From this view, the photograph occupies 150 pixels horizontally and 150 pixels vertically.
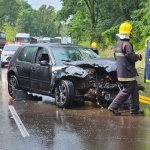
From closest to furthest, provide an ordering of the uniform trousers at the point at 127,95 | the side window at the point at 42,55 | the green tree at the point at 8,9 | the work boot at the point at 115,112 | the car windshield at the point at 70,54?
the uniform trousers at the point at 127,95, the work boot at the point at 115,112, the car windshield at the point at 70,54, the side window at the point at 42,55, the green tree at the point at 8,9

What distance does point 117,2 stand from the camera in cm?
3625

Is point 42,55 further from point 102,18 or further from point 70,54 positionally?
point 102,18

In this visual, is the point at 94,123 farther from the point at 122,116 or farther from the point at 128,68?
the point at 128,68

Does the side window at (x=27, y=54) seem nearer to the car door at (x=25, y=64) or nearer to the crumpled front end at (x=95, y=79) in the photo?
the car door at (x=25, y=64)

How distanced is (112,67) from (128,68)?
0.68 m

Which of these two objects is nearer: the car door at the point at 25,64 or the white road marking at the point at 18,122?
the white road marking at the point at 18,122

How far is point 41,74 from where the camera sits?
9844 mm

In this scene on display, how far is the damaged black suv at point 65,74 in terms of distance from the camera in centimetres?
884

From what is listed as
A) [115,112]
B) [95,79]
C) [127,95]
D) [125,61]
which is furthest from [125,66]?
[95,79]

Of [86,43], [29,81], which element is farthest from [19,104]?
[86,43]

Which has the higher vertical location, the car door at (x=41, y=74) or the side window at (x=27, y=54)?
the side window at (x=27, y=54)

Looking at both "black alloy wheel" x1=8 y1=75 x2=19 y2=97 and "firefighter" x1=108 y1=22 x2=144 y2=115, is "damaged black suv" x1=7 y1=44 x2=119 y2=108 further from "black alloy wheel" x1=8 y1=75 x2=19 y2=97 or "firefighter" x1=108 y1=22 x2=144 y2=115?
"firefighter" x1=108 y1=22 x2=144 y2=115

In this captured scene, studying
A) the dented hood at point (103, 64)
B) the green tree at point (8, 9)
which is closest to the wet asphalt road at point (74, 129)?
the dented hood at point (103, 64)

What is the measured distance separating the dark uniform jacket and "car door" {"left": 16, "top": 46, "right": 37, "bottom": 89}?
3126 millimetres
